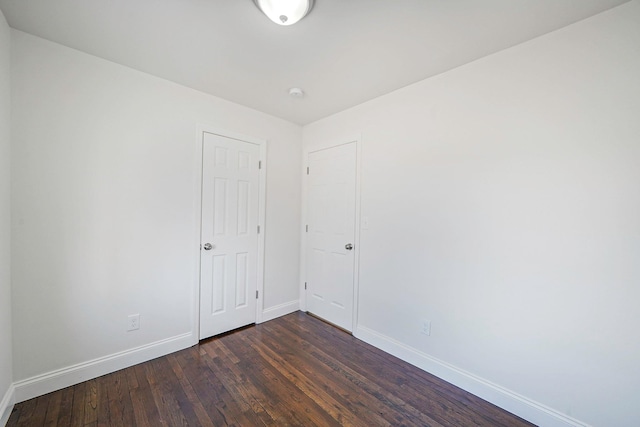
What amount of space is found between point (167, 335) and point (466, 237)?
2696 millimetres

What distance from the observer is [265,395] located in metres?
1.75

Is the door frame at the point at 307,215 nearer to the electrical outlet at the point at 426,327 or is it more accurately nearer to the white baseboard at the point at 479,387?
the white baseboard at the point at 479,387

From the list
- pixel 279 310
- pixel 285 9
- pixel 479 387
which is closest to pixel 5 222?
pixel 285 9

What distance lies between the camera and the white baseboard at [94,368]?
1653 mm

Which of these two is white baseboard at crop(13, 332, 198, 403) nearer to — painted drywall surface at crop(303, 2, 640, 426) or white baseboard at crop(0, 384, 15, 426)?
white baseboard at crop(0, 384, 15, 426)

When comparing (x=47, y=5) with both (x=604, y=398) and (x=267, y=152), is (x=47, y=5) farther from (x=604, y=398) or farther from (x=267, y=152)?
(x=604, y=398)

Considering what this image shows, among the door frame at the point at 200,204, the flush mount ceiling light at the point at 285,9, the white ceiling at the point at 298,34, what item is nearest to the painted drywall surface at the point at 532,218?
the white ceiling at the point at 298,34

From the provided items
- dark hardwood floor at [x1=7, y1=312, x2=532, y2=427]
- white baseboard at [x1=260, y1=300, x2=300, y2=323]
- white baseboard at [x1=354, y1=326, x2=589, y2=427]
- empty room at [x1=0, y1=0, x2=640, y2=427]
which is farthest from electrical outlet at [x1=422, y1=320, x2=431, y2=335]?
white baseboard at [x1=260, y1=300, x2=300, y2=323]

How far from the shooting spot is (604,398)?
1356 mm

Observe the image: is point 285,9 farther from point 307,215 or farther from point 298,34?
point 307,215

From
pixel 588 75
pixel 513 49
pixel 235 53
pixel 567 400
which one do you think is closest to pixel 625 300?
pixel 567 400

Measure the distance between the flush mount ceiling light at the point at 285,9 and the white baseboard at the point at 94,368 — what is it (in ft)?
8.71

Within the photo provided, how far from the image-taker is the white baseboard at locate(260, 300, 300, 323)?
9.50 ft

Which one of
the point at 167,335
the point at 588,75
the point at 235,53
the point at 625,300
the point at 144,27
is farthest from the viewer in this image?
the point at 167,335
